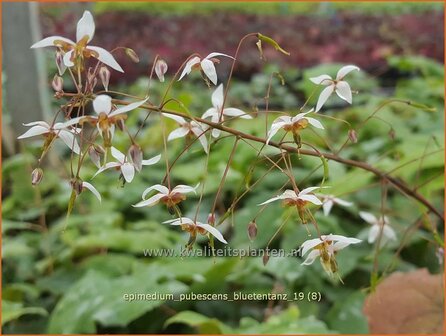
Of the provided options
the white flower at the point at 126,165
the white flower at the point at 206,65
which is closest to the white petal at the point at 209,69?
the white flower at the point at 206,65

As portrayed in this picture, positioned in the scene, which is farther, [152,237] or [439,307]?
[152,237]

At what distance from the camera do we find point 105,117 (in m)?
0.78

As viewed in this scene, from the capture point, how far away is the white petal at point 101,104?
0.75 m

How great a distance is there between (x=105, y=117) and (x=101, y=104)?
3 cm

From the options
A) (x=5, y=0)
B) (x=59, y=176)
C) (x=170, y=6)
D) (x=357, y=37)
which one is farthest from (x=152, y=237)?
(x=170, y=6)

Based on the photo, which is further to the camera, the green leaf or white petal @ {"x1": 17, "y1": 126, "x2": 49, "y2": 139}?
the green leaf

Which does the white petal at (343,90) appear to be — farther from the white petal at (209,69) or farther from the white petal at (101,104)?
the white petal at (101,104)

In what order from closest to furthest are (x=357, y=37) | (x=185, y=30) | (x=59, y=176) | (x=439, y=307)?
(x=439, y=307) → (x=59, y=176) → (x=357, y=37) → (x=185, y=30)

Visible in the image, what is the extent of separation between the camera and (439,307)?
138 cm

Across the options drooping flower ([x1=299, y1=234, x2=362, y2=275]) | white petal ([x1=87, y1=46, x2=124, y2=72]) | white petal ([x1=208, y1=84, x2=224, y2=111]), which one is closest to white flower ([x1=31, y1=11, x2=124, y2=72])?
white petal ([x1=87, y1=46, x2=124, y2=72])

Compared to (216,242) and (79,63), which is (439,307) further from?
(79,63)

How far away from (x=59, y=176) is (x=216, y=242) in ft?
3.05

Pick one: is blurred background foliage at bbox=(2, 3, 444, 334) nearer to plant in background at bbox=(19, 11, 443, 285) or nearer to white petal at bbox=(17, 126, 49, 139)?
plant in background at bbox=(19, 11, 443, 285)

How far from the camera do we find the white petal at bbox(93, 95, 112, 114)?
2.45 feet
